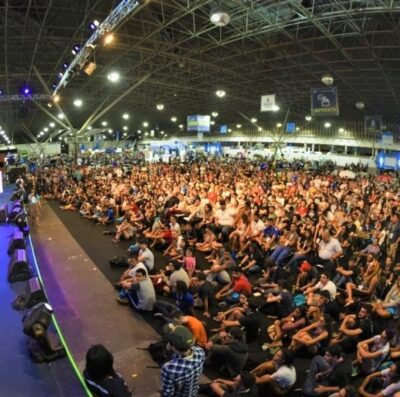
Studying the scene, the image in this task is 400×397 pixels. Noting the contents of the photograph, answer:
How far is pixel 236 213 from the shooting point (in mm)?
12555

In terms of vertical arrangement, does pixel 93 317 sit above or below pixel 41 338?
below

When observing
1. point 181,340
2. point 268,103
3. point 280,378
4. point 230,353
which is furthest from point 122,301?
point 268,103

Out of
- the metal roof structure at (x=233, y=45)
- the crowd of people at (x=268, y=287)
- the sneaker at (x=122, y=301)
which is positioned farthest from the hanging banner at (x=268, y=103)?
the sneaker at (x=122, y=301)

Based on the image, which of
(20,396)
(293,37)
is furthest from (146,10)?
(20,396)

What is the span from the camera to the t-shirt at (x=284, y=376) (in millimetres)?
5246

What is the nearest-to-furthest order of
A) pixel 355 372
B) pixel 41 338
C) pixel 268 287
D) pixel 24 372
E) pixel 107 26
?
pixel 24 372 < pixel 41 338 < pixel 355 372 < pixel 268 287 < pixel 107 26

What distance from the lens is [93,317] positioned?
7.27 m

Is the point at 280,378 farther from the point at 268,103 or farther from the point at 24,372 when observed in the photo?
the point at 268,103

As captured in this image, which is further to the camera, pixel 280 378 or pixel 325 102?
pixel 325 102

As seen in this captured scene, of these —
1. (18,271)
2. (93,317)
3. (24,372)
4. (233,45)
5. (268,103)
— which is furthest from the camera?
(233,45)

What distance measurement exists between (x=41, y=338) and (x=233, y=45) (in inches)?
783

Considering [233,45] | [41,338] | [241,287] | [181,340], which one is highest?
[233,45]

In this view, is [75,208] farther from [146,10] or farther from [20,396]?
[20,396]

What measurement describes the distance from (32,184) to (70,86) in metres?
16.1
